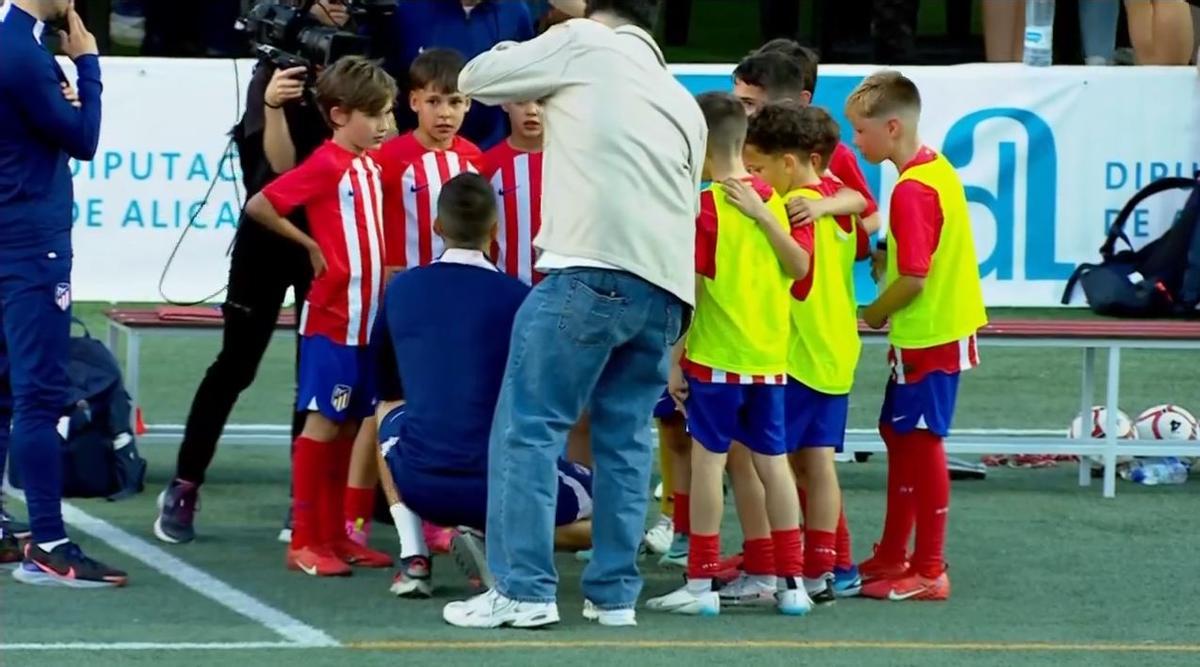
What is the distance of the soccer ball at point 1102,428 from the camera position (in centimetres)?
920

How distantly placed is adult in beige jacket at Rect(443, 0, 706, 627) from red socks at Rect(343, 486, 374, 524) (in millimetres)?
1078

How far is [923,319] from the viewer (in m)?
7.31

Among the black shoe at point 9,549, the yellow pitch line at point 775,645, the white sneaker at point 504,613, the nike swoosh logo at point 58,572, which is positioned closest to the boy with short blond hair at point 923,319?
the yellow pitch line at point 775,645

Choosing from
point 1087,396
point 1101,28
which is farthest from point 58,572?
point 1101,28

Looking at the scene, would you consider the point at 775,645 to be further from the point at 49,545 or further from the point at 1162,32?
the point at 1162,32

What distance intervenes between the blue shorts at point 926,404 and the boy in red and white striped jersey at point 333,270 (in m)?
1.67

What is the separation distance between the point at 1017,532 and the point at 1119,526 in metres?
0.39

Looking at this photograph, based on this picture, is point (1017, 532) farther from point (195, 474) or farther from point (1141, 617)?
point (195, 474)

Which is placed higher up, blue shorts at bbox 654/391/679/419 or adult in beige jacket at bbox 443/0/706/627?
adult in beige jacket at bbox 443/0/706/627

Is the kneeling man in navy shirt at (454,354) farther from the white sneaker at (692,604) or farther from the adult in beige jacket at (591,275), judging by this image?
the white sneaker at (692,604)

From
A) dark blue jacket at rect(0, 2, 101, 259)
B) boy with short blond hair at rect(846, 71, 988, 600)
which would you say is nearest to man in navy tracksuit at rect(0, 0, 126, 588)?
dark blue jacket at rect(0, 2, 101, 259)

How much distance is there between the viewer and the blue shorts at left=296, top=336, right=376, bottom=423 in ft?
24.7

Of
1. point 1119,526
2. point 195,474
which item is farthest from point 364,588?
point 1119,526

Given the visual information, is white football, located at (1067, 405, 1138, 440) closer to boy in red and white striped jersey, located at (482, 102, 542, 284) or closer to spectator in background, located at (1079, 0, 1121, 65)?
boy in red and white striped jersey, located at (482, 102, 542, 284)
